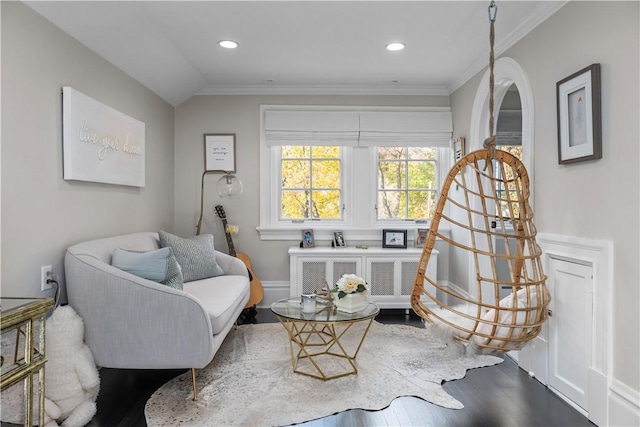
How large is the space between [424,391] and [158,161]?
122 inches

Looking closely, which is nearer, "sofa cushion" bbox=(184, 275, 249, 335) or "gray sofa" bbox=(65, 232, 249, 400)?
"gray sofa" bbox=(65, 232, 249, 400)

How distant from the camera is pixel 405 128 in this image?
14.5 feet

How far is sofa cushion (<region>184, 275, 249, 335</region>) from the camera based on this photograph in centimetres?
247

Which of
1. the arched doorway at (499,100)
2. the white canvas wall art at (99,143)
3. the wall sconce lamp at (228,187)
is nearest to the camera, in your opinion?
the white canvas wall art at (99,143)

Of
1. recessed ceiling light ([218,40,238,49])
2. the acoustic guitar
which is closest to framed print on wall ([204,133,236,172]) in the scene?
the acoustic guitar

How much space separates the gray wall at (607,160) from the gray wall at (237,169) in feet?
7.79

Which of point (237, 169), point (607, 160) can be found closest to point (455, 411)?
point (607, 160)

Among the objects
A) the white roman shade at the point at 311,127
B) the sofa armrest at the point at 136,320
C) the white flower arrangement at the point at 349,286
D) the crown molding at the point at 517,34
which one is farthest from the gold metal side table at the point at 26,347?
the crown molding at the point at 517,34

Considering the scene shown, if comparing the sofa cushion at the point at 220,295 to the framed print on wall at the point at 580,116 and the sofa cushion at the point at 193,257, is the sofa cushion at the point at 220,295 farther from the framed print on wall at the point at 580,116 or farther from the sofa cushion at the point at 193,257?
the framed print on wall at the point at 580,116

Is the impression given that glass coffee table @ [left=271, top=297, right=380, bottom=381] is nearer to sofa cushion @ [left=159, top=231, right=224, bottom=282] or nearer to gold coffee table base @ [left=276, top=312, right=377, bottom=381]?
gold coffee table base @ [left=276, top=312, right=377, bottom=381]

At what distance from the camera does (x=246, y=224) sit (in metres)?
4.39

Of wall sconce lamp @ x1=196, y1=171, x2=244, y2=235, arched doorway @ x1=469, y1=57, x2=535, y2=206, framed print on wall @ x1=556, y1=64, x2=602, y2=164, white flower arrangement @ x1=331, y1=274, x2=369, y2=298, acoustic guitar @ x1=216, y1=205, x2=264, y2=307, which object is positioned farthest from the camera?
wall sconce lamp @ x1=196, y1=171, x2=244, y2=235

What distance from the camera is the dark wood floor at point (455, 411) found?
2068 millimetres

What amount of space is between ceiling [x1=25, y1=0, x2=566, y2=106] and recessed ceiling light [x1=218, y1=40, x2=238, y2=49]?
0.05 metres
